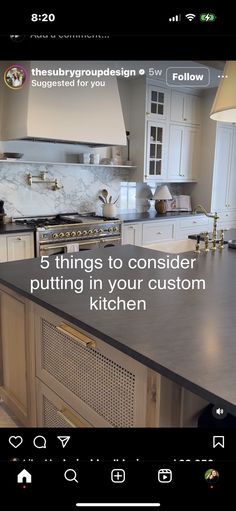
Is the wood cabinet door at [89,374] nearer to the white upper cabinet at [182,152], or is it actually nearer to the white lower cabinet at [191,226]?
the white lower cabinet at [191,226]

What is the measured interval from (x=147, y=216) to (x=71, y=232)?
1104 mm

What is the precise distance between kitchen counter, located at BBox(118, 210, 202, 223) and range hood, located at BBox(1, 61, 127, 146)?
766 millimetres

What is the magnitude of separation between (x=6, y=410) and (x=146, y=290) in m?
0.98

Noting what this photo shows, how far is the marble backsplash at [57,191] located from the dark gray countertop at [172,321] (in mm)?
1889

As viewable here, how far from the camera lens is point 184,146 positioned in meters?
4.35

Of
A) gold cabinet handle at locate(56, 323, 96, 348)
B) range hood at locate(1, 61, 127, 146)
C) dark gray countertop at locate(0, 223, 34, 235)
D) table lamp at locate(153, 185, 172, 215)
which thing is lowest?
gold cabinet handle at locate(56, 323, 96, 348)

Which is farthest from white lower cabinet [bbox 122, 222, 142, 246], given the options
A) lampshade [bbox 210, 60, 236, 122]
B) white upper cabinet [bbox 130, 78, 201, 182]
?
lampshade [bbox 210, 60, 236, 122]
